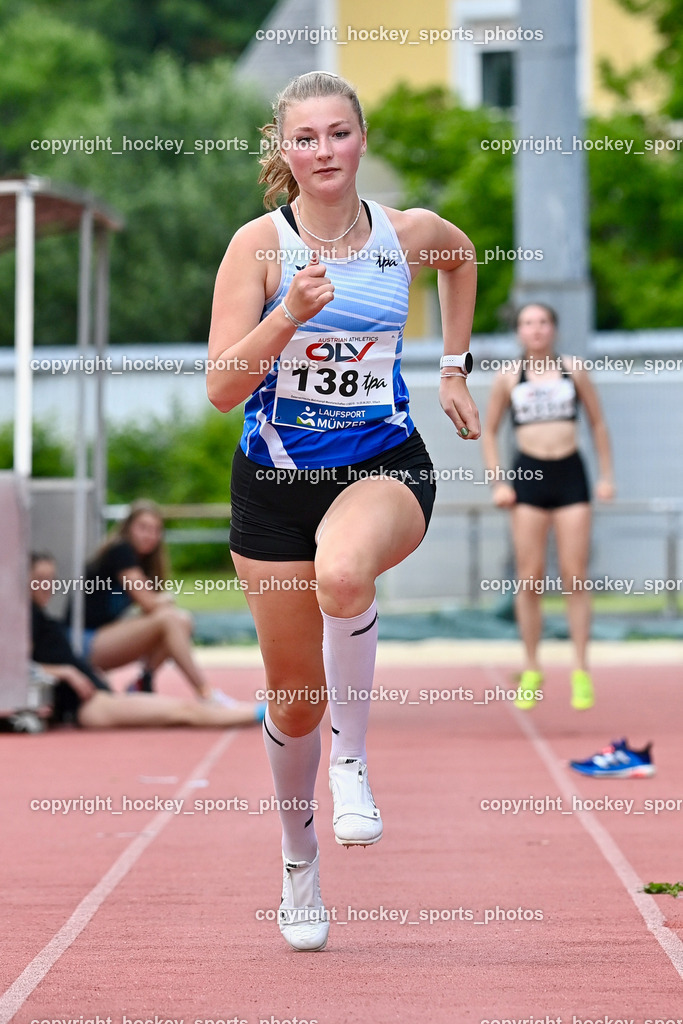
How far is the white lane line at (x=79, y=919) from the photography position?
12.5 feet

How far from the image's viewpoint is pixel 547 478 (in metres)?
9.12

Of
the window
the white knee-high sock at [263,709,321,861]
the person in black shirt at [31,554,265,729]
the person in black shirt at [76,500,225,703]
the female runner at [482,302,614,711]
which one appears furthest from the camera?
the window

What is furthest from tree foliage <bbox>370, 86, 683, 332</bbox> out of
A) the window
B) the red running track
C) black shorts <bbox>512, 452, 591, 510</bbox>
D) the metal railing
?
the red running track

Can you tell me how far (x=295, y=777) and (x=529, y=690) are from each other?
190 inches

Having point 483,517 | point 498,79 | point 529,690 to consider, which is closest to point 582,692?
point 529,690

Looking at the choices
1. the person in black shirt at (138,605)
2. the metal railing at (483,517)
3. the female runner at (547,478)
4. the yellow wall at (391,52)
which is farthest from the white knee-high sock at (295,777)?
the yellow wall at (391,52)

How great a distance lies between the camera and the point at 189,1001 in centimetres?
377

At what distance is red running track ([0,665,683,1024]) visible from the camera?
3814 millimetres

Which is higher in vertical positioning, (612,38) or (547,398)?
(612,38)

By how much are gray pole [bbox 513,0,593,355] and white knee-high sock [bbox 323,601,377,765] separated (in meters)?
10.8

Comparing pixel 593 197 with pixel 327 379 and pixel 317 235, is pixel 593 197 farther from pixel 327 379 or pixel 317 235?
pixel 327 379

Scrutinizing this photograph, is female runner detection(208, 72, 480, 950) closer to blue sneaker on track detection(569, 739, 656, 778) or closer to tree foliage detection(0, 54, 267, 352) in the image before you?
blue sneaker on track detection(569, 739, 656, 778)

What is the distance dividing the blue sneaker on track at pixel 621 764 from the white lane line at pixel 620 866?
0.52 ft

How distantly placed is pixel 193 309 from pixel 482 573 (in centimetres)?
1713
